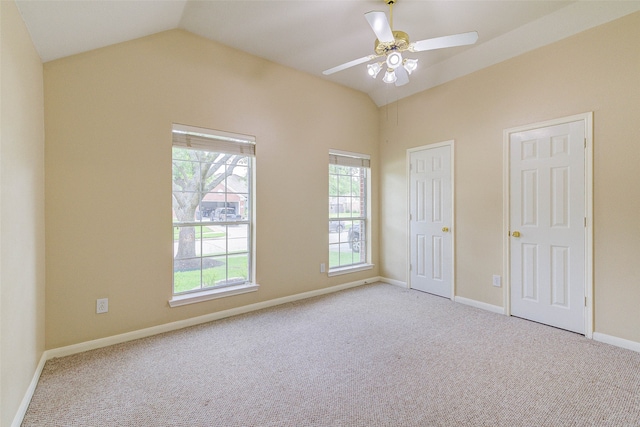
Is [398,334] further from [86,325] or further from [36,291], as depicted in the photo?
[36,291]

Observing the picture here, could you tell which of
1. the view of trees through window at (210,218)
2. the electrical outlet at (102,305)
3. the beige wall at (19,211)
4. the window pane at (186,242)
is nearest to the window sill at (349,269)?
the view of trees through window at (210,218)

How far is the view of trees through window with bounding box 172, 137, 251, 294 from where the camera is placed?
A: 3040 mm

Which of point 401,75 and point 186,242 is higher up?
point 401,75

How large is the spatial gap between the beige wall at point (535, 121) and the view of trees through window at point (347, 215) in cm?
41

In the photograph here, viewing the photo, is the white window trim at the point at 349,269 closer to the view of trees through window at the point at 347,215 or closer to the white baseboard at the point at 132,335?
the view of trees through window at the point at 347,215

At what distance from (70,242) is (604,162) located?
180 inches

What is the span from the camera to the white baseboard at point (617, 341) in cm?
246

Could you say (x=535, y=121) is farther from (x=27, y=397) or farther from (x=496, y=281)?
(x=27, y=397)

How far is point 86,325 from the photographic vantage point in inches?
98.2

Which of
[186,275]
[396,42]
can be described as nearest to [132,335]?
[186,275]

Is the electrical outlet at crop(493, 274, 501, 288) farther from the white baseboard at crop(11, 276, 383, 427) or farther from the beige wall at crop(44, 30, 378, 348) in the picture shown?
the beige wall at crop(44, 30, 378, 348)

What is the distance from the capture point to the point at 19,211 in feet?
5.74

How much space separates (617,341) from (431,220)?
207cm

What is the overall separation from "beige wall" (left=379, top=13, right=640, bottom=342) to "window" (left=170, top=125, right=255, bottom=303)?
2.26 meters
